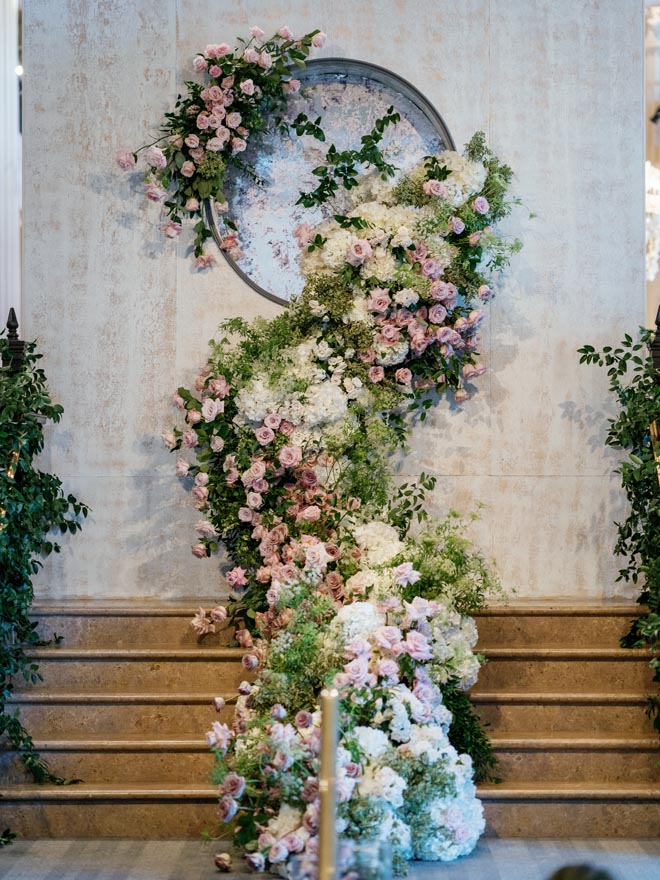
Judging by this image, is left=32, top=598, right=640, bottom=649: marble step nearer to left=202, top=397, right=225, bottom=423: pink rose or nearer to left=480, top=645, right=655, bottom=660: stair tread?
left=480, top=645, right=655, bottom=660: stair tread

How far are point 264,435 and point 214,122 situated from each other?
4.81 ft

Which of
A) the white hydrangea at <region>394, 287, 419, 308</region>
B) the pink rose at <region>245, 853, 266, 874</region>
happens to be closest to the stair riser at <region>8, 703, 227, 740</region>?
the pink rose at <region>245, 853, 266, 874</region>

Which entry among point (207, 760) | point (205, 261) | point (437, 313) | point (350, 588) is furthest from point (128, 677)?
point (437, 313)

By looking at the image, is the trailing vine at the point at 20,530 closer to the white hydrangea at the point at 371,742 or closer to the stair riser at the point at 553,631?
the white hydrangea at the point at 371,742

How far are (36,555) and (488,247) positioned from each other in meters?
2.54

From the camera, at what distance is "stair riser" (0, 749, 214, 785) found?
14.0ft

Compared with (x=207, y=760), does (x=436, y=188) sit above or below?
above

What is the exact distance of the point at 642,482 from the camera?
15.3 feet

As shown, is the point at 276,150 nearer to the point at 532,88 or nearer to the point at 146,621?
the point at 532,88

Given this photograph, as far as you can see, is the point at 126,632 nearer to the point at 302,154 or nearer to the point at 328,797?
the point at 302,154

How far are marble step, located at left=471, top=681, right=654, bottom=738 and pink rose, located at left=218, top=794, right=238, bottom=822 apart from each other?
1.22 metres

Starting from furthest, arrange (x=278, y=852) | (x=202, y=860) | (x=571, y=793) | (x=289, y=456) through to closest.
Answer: (x=289, y=456)
(x=571, y=793)
(x=202, y=860)
(x=278, y=852)

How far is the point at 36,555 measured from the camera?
5.25 metres

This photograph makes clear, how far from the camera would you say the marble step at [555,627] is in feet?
15.9
